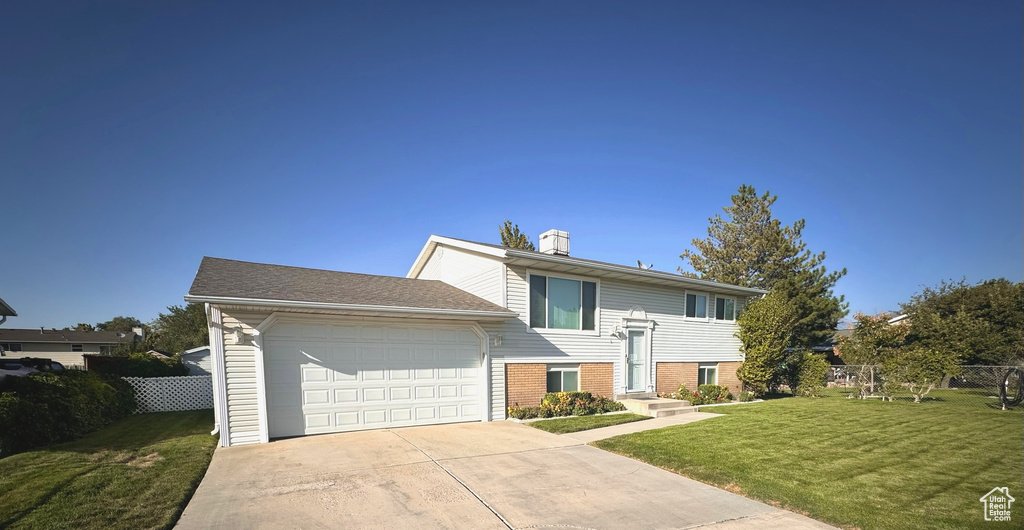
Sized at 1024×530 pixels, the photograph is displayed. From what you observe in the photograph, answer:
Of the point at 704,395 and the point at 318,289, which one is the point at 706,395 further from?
the point at 318,289

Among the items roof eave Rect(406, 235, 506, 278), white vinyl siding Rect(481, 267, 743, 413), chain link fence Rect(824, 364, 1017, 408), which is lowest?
chain link fence Rect(824, 364, 1017, 408)

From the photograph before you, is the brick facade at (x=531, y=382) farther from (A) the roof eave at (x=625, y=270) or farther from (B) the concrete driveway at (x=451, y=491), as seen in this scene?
(B) the concrete driveway at (x=451, y=491)

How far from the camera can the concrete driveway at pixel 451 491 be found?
5.05 metres

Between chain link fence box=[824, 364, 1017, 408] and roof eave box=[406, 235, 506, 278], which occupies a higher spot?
roof eave box=[406, 235, 506, 278]

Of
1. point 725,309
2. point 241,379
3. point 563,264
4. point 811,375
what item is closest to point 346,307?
point 241,379

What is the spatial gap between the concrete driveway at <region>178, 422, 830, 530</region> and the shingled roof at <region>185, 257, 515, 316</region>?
3.00 m

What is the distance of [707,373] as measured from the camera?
58.8ft

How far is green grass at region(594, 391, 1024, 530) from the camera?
17.6 feet

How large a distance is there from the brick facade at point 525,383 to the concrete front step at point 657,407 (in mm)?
2902

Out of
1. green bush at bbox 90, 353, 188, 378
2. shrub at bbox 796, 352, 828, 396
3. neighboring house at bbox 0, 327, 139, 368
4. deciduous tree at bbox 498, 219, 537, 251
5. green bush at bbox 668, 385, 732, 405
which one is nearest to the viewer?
green bush at bbox 90, 353, 188, 378

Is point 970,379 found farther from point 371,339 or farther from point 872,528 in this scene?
point 371,339

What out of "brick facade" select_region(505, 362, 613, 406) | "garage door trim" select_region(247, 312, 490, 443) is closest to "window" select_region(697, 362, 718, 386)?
"brick facade" select_region(505, 362, 613, 406)

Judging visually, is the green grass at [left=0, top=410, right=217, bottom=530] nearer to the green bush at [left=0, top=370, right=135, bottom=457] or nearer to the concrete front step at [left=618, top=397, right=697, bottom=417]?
the green bush at [left=0, top=370, right=135, bottom=457]

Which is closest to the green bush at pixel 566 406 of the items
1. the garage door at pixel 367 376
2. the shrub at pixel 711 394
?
the garage door at pixel 367 376
